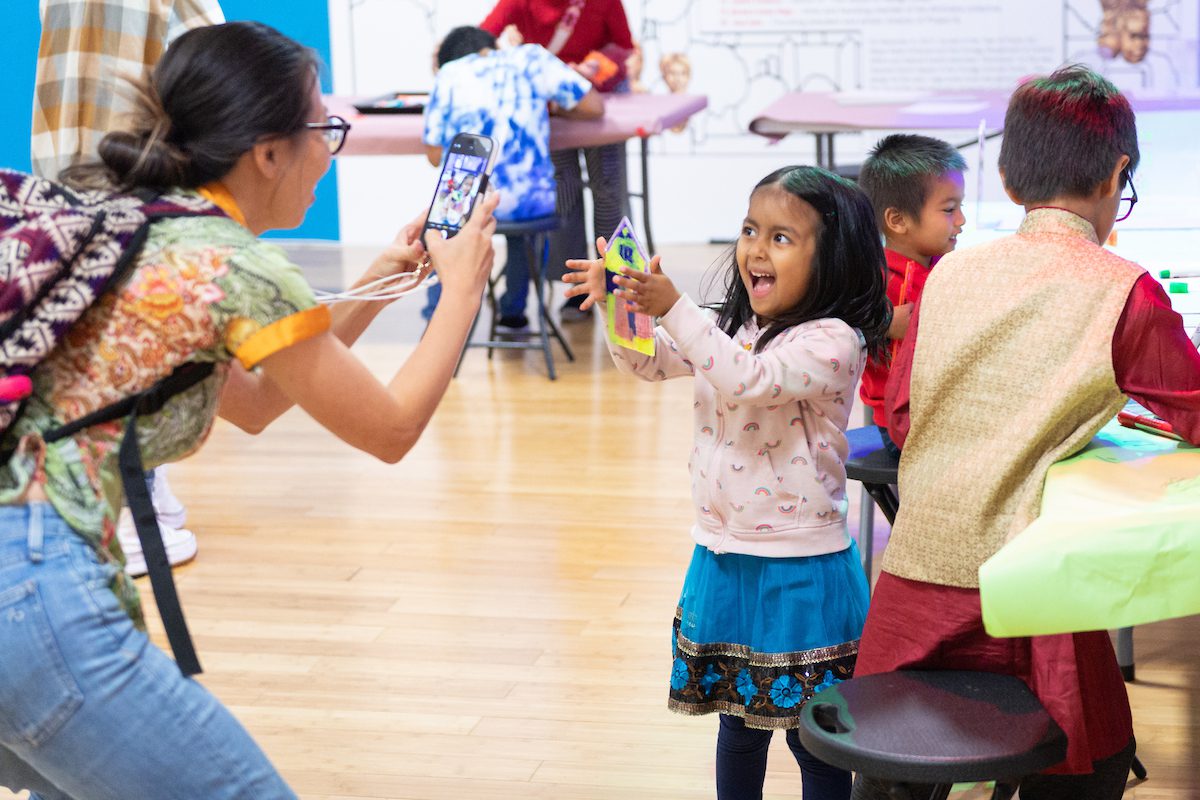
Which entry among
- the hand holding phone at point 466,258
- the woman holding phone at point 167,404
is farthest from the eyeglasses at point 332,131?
the hand holding phone at point 466,258

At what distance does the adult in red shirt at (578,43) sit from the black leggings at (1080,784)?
4.44 metres

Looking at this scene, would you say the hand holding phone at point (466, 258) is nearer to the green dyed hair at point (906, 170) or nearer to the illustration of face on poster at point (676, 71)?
the green dyed hair at point (906, 170)

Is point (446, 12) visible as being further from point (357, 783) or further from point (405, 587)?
point (357, 783)

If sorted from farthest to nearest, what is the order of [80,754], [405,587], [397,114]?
1. [397,114]
2. [405,587]
3. [80,754]

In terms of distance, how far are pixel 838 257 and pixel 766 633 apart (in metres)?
0.52

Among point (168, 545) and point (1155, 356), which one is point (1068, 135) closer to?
point (1155, 356)

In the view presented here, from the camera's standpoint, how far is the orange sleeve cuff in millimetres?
1401

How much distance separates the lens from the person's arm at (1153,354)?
5.17ft

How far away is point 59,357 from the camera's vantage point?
4.54ft


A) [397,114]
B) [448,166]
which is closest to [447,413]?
[397,114]

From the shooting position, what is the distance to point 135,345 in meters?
1.37

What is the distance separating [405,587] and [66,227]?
7.04ft

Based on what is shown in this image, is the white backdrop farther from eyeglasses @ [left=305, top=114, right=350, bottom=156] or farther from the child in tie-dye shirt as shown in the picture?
eyeglasses @ [left=305, top=114, right=350, bottom=156]

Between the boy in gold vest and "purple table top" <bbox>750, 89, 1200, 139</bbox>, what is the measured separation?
12.3 ft
